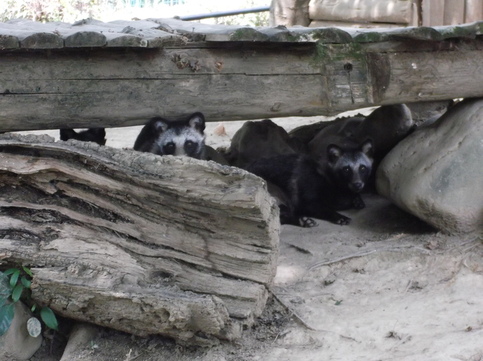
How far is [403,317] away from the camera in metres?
4.22

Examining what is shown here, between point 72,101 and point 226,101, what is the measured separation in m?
1.18

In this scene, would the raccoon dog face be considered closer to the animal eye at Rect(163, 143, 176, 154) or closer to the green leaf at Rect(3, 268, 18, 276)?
the animal eye at Rect(163, 143, 176, 154)

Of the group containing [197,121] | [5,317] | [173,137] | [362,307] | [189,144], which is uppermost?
[197,121]

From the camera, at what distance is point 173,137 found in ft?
20.9

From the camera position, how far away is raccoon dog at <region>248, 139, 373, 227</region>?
21.9ft

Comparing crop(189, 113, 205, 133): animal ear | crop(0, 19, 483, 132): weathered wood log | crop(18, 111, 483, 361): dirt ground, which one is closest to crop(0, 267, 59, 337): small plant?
crop(18, 111, 483, 361): dirt ground

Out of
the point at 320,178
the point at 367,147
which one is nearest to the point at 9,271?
the point at 320,178

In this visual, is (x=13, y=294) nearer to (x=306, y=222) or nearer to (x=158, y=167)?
(x=158, y=167)

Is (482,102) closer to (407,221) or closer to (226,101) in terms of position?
(407,221)

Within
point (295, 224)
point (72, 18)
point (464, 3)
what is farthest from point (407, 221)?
point (72, 18)

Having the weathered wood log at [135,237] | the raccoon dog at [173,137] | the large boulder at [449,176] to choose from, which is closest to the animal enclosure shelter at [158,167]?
the weathered wood log at [135,237]

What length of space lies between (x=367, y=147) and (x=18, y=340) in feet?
13.7

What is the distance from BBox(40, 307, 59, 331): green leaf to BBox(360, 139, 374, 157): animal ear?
396 centimetres

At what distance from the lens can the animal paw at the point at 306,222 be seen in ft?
20.9
